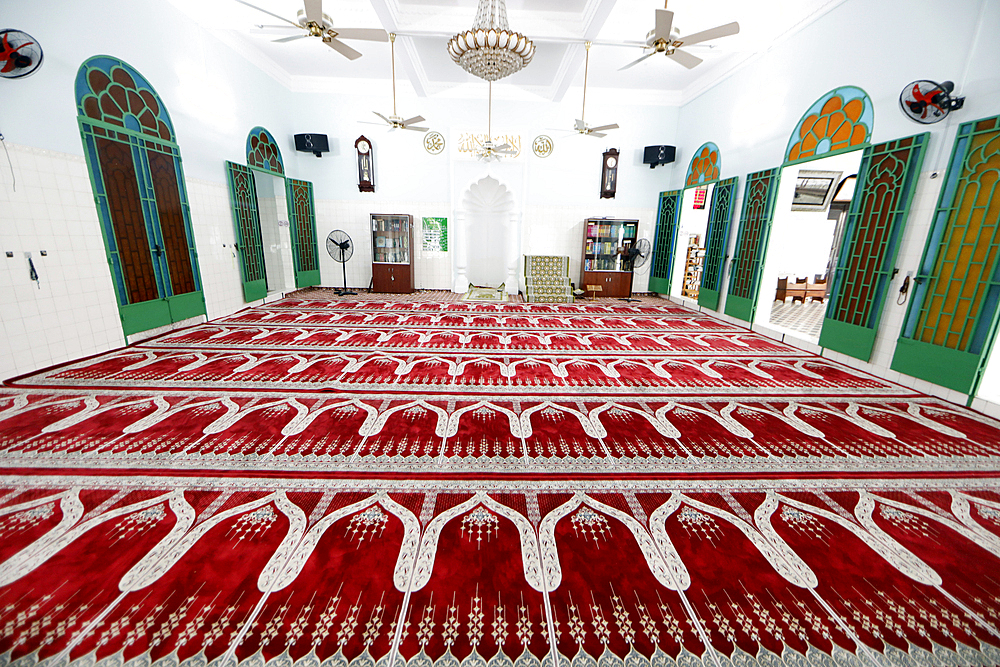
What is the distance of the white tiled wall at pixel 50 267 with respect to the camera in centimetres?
313

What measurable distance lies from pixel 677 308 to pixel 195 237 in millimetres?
7509

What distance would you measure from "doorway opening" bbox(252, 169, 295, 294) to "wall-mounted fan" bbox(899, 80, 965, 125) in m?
8.50

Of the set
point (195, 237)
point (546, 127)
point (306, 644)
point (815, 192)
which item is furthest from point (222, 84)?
point (815, 192)

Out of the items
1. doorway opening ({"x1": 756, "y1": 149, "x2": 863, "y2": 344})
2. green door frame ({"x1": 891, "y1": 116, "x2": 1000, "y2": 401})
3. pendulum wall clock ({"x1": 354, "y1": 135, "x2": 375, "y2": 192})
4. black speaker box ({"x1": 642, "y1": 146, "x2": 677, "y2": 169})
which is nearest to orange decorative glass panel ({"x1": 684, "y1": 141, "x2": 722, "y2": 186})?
black speaker box ({"x1": 642, "y1": 146, "x2": 677, "y2": 169})

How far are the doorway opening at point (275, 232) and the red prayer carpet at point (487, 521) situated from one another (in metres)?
4.15

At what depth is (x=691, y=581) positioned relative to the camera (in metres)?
1.52

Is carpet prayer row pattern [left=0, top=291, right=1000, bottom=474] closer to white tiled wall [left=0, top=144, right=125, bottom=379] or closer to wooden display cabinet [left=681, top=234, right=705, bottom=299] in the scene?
white tiled wall [left=0, top=144, right=125, bottom=379]

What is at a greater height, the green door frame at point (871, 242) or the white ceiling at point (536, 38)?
the white ceiling at point (536, 38)

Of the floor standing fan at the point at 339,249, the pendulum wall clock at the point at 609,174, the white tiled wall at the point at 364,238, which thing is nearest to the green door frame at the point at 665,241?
the pendulum wall clock at the point at 609,174

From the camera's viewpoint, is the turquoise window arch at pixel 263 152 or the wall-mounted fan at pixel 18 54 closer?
the wall-mounted fan at pixel 18 54

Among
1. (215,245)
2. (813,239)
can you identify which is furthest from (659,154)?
(215,245)

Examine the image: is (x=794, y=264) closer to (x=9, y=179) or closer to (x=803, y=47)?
(x=803, y=47)

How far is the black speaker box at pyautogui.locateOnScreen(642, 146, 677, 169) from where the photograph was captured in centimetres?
745

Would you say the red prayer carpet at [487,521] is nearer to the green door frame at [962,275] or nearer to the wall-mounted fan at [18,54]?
the green door frame at [962,275]
